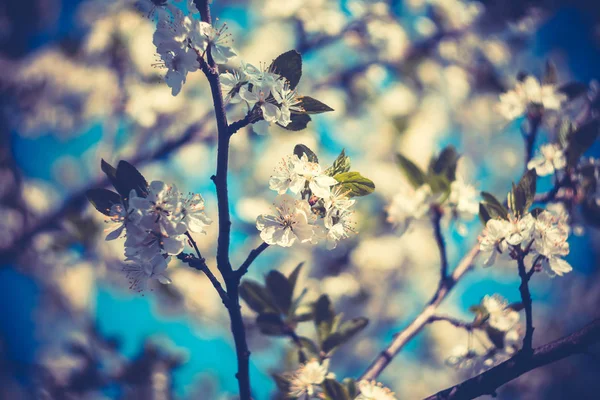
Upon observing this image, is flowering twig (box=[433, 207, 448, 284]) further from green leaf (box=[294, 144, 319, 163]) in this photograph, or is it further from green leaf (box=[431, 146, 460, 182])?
green leaf (box=[294, 144, 319, 163])

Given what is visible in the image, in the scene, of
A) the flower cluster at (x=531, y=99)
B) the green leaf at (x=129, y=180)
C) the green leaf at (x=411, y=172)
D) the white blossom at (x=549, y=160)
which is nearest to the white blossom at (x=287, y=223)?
the green leaf at (x=129, y=180)

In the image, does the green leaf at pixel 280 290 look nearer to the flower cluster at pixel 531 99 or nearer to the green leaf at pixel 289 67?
the green leaf at pixel 289 67

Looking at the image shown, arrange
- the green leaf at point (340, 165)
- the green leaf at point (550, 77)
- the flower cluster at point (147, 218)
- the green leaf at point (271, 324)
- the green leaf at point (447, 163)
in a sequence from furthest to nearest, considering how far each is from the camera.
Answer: the green leaf at point (550, 77) < the green leaf at point (447, 163) < the green leaf at point (271, 324) < the green leaf at point (340, 165) < the flower cluster at point (147, 218)

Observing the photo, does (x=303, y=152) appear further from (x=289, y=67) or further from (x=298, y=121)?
(x=289, y=67)

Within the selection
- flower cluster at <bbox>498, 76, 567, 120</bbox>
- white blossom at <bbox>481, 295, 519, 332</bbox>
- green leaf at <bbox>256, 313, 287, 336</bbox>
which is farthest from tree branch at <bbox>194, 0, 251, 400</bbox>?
flower cluster at <bbox>498, 76, 567, 120</bbox>

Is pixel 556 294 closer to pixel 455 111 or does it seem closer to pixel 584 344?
pixel 455 111
